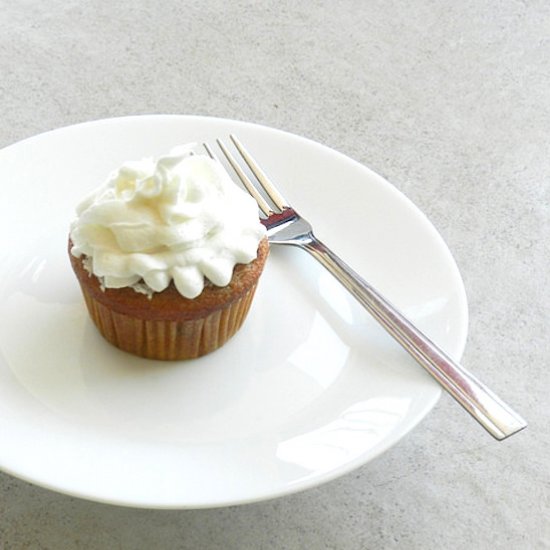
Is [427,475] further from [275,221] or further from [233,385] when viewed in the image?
[275,221]

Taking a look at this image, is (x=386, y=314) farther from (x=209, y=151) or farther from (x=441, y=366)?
(x=209, y=151)

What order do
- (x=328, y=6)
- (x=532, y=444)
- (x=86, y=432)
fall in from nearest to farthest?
(x=86, y=432), (x=532, y=444), (x=328, y=6)

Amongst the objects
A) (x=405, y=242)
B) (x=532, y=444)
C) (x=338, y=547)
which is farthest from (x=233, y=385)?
(x=532, y=444)

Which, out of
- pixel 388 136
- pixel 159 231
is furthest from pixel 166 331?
pixel 388 136

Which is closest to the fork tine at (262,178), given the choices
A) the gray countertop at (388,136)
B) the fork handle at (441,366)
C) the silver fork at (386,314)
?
the silver fork at (386,314)

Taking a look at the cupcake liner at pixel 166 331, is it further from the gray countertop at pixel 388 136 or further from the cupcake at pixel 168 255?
the gray countertop at pixel 388 136

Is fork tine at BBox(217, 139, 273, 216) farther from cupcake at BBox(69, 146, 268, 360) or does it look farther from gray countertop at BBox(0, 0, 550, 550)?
gray countertop at BBox(0, 0, 550, 550)
